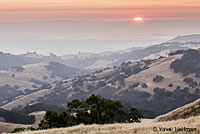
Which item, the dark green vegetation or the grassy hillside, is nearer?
the grassy hillside

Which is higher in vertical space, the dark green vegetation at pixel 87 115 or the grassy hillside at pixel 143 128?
the dark green vegetation at pixel 87 115

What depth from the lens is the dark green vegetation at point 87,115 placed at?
65000 millimetres

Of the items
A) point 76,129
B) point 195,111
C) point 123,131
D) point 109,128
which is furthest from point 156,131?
point 195,111

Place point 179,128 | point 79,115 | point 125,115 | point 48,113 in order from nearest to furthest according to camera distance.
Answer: point 179,128 < point 48,113 < point 79,115 < point 125,115

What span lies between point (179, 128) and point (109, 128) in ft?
A: 28.7

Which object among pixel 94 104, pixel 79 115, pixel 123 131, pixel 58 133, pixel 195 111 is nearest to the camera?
pixel 123 131

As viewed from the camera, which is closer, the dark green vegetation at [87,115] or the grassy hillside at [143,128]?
the grassy hillside at [143,128]

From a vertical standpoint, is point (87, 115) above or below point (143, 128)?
above

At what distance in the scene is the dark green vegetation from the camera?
65000mm

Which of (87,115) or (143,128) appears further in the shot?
(87,115)

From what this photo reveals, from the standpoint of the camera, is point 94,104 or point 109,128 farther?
point 94,104

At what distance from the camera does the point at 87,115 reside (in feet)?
239

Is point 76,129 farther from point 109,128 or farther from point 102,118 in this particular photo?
point 102,118

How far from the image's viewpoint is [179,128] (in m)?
30.9
